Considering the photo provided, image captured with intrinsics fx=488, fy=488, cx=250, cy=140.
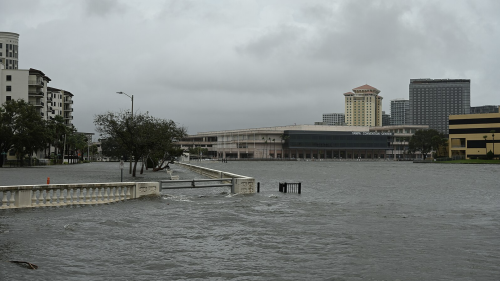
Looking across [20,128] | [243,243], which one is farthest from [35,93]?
[243,243]

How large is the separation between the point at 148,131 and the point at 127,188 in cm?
2806

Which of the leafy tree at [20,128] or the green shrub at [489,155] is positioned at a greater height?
the leafy tree at [20,128]

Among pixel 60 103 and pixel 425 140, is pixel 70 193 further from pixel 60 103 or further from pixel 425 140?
pixel 425 140

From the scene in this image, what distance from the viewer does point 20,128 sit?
82375 mm

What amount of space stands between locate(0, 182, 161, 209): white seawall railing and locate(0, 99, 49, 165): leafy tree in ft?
202

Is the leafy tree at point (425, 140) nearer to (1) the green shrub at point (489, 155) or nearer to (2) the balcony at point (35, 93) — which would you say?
(1) the green shrub at point (489, 155)

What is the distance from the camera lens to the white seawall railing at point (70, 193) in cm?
2066

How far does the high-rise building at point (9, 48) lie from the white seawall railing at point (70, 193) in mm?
179946

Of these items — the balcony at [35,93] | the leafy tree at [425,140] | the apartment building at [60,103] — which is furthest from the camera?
the leafy tree at [425,140]

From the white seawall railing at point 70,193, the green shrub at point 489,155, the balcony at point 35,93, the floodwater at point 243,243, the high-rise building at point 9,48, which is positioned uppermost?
the high-rise building at point 9,48

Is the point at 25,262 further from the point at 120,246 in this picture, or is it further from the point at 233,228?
the point at 233,228

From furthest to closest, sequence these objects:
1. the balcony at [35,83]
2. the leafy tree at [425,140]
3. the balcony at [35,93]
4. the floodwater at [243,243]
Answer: the leafy tree at [425,140] < the balcony at [35,93] < the balcony at [35,83] < the floodwater at [243,243]

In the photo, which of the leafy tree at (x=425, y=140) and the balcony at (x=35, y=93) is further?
the leafy tree at (x=425, y=140)

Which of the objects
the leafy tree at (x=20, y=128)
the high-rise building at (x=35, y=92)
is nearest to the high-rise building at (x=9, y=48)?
the high-rise building at (x=35, y=92)
